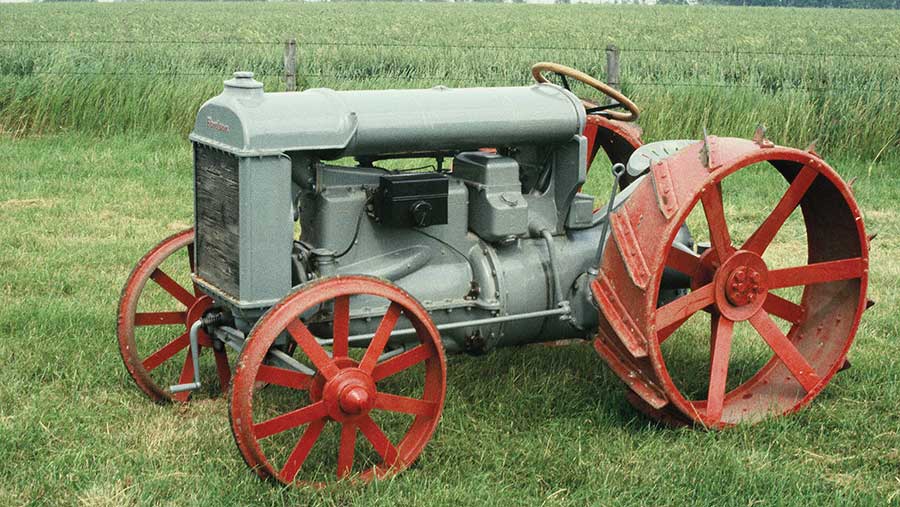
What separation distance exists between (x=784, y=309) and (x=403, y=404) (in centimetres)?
175

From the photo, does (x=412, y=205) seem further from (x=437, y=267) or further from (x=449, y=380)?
(x=449, y=380)

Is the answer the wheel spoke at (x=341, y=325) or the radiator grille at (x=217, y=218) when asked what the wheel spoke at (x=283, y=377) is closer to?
the wheel spoke at (x=341, y=325)

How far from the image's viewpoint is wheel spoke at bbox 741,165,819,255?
399cm

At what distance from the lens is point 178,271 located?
242 inches

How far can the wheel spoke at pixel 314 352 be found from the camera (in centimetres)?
345

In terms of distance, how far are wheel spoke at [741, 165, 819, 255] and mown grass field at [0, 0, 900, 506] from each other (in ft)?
2.28

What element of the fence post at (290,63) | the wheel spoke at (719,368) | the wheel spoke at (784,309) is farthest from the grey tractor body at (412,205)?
the fence post at (290,63)

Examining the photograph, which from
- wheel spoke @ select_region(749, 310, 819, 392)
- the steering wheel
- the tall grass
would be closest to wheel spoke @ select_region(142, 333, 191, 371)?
the steering wheel

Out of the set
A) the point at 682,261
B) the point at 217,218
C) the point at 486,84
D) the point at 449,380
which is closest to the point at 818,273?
the point at 682,261

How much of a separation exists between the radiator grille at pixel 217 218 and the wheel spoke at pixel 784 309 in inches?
84.5

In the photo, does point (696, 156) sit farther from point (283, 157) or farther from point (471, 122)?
point (283, 157)

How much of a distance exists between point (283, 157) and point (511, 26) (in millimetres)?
33869

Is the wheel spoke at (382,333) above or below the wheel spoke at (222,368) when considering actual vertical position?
above

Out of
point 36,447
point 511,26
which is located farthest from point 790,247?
point 511,26
